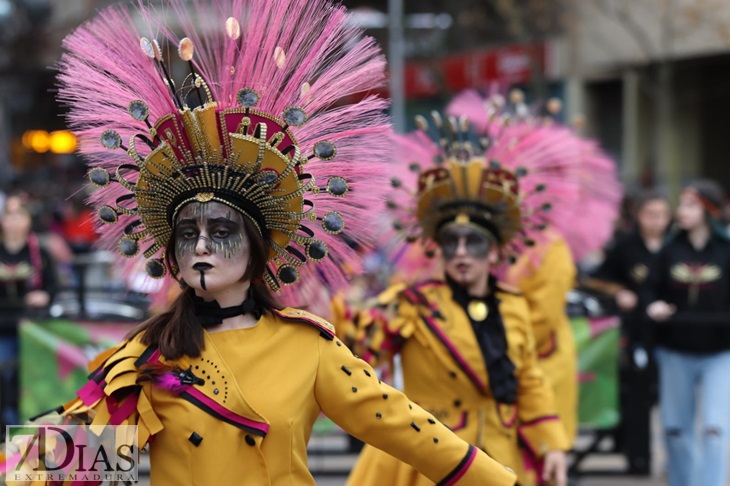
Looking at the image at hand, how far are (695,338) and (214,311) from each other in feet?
14.4

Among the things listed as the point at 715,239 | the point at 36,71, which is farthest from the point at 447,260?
the point at 36,71

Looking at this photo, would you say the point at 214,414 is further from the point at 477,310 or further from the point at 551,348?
the point at 551,348

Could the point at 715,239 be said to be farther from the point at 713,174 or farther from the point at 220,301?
the point at 713,174

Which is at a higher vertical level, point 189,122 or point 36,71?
point 36,71

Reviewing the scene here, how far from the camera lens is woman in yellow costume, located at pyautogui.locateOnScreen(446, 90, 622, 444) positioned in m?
6.02

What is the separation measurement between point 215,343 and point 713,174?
2238cm

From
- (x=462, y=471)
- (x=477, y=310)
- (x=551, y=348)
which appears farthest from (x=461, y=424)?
(x=551, y=348)

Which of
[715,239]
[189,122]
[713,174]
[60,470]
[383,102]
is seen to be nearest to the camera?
[60,470]

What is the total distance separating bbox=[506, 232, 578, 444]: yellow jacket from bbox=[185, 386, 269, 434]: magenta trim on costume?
339 centimetres

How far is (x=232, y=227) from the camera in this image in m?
3.21

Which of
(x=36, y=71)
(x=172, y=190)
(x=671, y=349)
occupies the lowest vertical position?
(x=671, y=349)

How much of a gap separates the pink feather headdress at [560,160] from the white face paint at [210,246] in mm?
2549

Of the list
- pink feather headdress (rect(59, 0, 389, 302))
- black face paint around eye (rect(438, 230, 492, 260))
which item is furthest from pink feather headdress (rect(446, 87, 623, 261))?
pink feather headdress (rect(59, 0, 389, 302))

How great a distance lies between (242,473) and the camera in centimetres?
306
